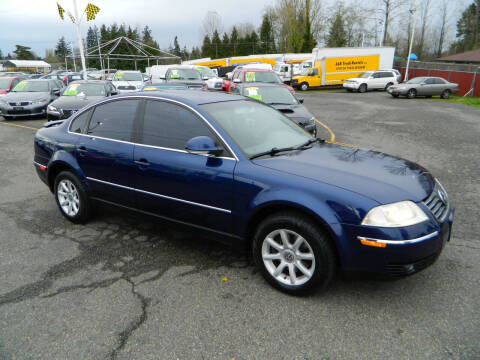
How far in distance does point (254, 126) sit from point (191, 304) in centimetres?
186

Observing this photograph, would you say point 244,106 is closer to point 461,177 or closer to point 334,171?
point 334,171

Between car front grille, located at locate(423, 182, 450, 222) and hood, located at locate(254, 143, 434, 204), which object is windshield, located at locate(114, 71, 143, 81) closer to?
hood, located at locate(254, 143, 434, 204)

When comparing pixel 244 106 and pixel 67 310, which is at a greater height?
pixel 244 106

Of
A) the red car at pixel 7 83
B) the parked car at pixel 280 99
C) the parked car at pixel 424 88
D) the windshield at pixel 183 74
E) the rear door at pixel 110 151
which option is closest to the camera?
the rear door at pixel 110 151

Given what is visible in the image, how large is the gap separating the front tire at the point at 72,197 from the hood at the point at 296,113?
534cm

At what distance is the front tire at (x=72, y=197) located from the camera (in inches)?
180

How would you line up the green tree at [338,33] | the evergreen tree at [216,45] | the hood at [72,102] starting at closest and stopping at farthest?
the hood at [72,102]
the green tree at [338,33]
the evergreen tree at [216,45]

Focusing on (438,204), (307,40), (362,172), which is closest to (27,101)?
(362,172)

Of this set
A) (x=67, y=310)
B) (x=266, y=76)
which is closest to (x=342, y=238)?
(x=67, y=310)

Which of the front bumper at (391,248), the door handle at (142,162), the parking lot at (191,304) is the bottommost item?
the parking lot at (191,304)

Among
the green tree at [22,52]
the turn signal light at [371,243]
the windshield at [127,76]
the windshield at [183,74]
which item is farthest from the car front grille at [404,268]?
the green tree at [22,52]

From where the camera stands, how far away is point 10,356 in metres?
2.51

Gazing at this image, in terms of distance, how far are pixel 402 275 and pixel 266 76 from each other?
12605mm

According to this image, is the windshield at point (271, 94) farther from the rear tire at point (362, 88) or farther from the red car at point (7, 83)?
the rear tire at point (362, 88)
